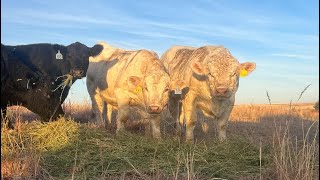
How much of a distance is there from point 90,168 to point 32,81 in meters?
4.16

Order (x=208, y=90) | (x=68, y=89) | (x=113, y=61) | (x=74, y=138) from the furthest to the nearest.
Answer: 1. (x=113, y=61)
2. (x=68, y=89)
3. (x=208, y=90)
4. (x=74, y=138)

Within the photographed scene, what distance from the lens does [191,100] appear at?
9.59 m

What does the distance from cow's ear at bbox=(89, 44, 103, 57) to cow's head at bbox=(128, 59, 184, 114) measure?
9.65 ft

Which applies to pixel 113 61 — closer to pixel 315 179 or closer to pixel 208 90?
pixel 208 90

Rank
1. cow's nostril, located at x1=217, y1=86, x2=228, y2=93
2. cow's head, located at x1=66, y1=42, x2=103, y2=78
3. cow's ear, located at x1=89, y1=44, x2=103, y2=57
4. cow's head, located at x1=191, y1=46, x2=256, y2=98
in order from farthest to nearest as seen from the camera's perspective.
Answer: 1. cow's ear, located at x1=89, y1=44, x2=103, y2=57
2. cow's head, located at x1=66, y1=42, x2=103, y2=78
3. cow's head, located at x1=191, y1=46, x2=256, y2=98
4. cow's nostril, located at x1=217, y1=86, x2=228, y2=93

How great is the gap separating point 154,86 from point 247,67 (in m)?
2.02

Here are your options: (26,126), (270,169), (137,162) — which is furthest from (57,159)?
(270,169)

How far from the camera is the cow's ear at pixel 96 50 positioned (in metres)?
11.9

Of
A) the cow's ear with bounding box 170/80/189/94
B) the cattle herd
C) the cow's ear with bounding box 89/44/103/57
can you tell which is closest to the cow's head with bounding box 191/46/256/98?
the cattle herd

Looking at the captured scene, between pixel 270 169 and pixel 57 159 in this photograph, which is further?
pixel 57 159

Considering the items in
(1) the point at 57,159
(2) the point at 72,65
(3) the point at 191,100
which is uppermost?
(2) the point at 72,65

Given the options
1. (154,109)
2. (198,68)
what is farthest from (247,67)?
(154,109)

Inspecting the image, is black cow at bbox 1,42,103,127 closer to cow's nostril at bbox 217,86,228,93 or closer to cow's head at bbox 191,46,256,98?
cow's head at bbox 191,46,256,98

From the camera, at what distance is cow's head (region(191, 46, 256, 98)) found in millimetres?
8641
